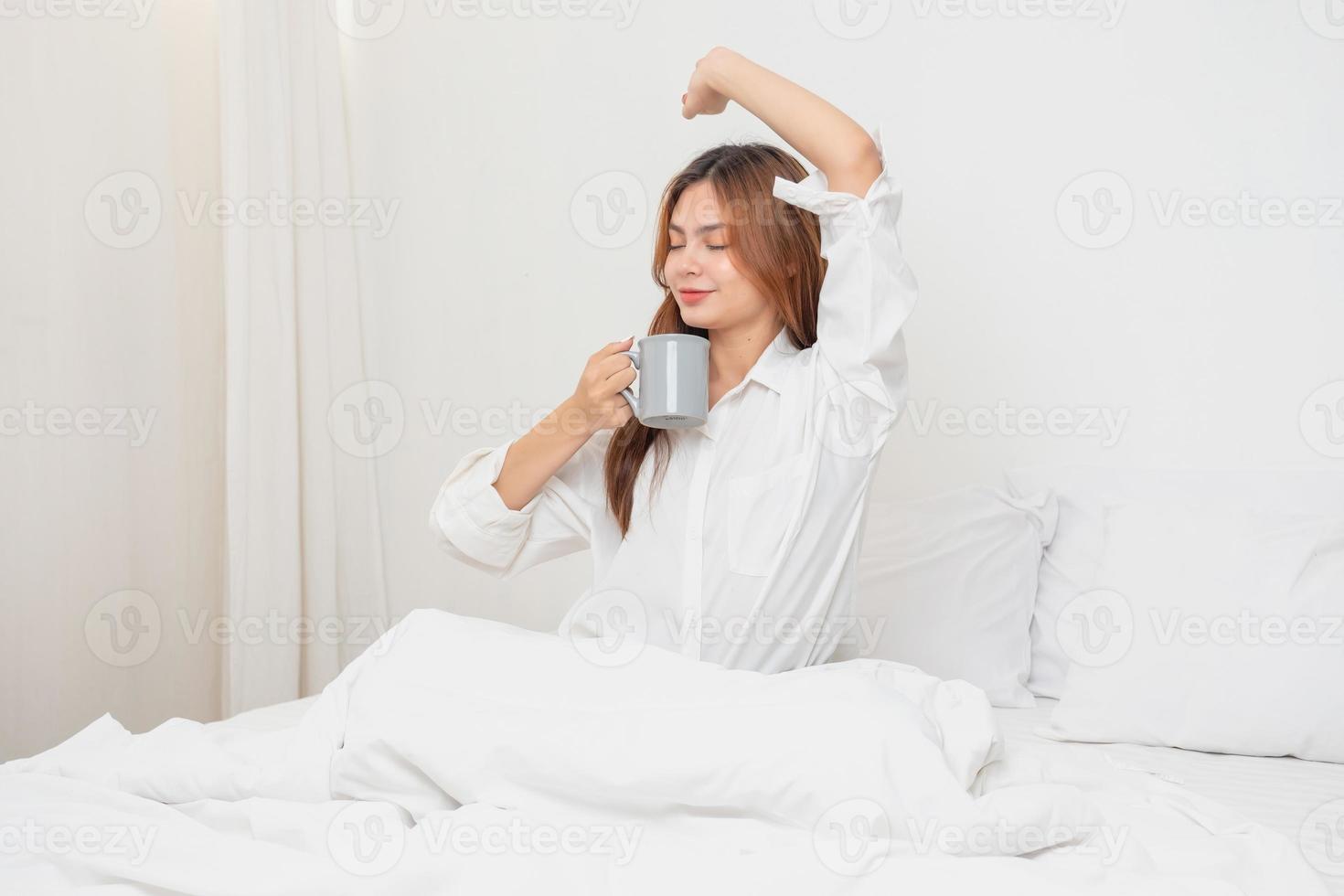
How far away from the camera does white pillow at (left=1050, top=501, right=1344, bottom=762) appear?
4.88ft

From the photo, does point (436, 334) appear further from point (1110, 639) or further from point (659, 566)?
point (1110, 639)

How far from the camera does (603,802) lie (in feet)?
3.32

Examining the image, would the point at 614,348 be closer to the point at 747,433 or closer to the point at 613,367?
the point at 613,367

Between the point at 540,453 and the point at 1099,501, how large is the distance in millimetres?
1010

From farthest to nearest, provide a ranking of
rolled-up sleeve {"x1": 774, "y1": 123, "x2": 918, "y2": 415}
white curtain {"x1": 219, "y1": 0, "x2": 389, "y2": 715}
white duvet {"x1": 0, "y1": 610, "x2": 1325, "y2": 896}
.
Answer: white curtain {"x1": 219, "y1": 0, "x2": 389, "y2": 715} → rolled-up sleeve {"x1": 774, "y1": 123, "x2": 918, "y2": 415} → white duvet {"x1": 0, "y1": 610, "x2": 1325, "y2": 896}

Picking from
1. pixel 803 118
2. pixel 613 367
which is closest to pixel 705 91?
pixel 803 118

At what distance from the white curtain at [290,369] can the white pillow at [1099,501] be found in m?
1.60

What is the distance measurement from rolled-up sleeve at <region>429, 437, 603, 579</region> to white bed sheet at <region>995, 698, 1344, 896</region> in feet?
2.09

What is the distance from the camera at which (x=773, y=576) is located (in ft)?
4.69

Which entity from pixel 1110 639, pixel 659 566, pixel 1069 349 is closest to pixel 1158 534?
pixel 1110 639

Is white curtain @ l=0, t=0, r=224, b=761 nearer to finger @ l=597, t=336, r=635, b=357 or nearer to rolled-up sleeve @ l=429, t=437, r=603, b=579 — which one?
rolled-up sleeve @ l=429, t=437, r=603, b=579

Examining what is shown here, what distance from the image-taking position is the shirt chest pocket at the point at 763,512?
1.44 m

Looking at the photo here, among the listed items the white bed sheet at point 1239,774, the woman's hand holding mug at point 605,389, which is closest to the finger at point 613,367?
the woman's hand holding mug at point 605,389

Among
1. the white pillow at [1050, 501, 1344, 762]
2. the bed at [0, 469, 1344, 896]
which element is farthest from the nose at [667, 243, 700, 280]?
the white pillow at [1050, 501, 1344, 762]
